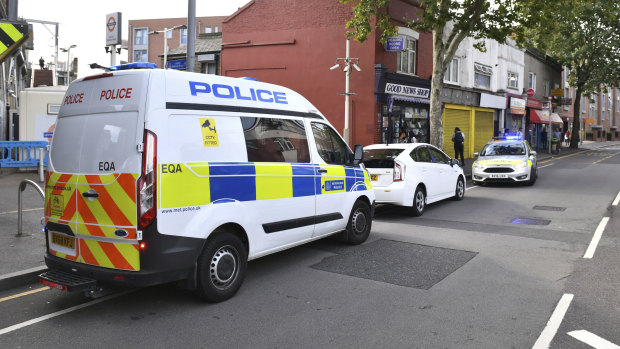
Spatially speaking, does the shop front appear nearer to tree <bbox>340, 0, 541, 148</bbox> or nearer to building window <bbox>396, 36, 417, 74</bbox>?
building window <bbox>396, 36, 417, 74</bbox>

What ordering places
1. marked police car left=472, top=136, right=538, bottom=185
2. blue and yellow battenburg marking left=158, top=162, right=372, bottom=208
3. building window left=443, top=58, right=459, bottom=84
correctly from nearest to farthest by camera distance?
blue and yellow battenburg marking left=158, top=162, right=372, bottom=208
marked police car left=472, top=136, right=538, bottom=185
building window left=443, top=58, right=459, bottom=84

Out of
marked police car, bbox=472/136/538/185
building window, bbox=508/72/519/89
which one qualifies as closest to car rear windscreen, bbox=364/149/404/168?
marked police car, bbox=472/136/538/185

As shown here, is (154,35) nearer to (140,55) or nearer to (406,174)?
(140,55)

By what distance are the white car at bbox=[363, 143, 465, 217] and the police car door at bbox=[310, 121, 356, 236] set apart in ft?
9.14

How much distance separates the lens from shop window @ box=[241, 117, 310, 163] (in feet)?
18.0

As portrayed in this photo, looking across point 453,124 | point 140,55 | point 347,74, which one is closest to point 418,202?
point 347,74

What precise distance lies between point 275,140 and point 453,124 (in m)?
22.6

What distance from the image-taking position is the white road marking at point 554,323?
3945 mm

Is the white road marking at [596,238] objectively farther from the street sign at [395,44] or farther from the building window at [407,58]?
the building window at [407,58]

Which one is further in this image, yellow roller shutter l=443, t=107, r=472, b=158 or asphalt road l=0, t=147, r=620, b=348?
yellow roller shutter l=443, t=107, r=472, b=158

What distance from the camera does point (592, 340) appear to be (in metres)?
3.98

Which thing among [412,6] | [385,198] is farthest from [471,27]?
[385,198]

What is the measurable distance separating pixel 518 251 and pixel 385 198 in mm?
3261

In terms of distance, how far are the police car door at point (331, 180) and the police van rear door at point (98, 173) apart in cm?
263
